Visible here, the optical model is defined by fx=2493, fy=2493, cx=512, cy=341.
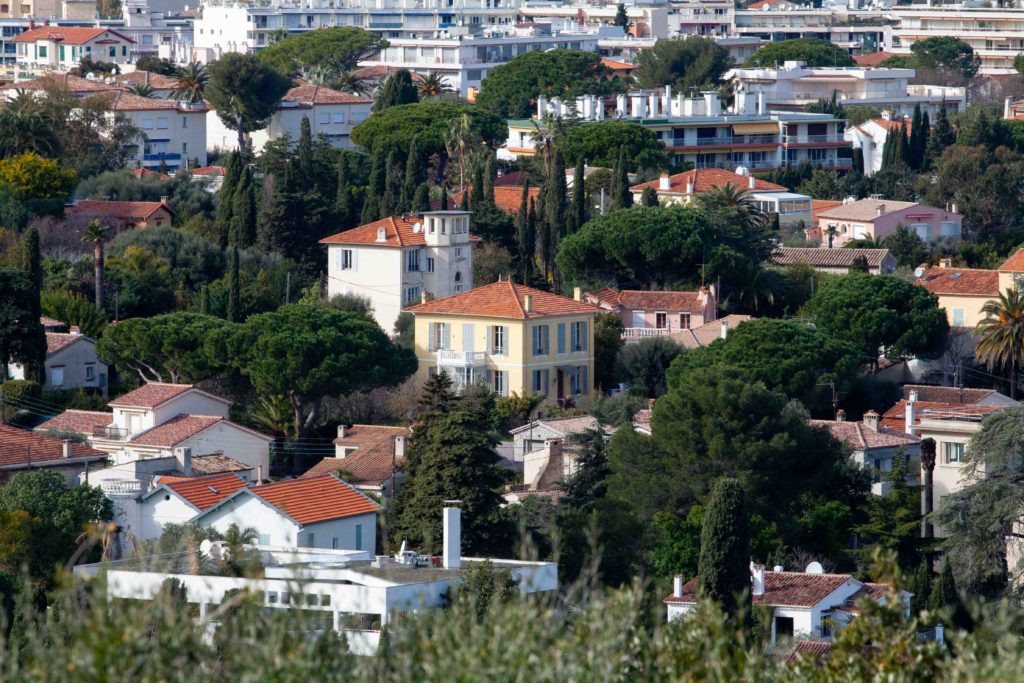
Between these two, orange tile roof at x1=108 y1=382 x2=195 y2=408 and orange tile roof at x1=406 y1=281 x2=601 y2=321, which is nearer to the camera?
orange tile roof at x1=108 y1=382 x2=195 y2=408

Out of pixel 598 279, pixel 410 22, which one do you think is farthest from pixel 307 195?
pixel 410 22

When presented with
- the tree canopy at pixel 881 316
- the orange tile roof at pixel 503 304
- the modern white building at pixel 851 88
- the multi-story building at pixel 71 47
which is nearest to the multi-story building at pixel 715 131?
the modern white building at pixel 851 88

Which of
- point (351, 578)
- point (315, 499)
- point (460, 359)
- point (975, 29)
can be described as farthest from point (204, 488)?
point (975, 29)

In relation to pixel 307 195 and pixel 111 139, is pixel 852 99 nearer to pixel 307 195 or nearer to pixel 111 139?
pixel 111 139

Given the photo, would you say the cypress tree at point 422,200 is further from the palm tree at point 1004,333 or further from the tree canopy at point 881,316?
the palm tree at point 1004,333

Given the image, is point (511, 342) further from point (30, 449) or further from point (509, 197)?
point (509, 197)

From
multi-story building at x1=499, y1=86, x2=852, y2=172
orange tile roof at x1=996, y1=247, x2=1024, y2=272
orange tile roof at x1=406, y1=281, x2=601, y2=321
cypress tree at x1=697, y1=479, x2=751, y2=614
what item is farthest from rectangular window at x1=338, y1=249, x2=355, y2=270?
multi-story building at x1=499, y1=86, x2=852, y2=172

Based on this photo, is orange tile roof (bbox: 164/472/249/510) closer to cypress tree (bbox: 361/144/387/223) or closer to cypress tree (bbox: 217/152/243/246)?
cypress tree (bbox: 217/152/243/246)
